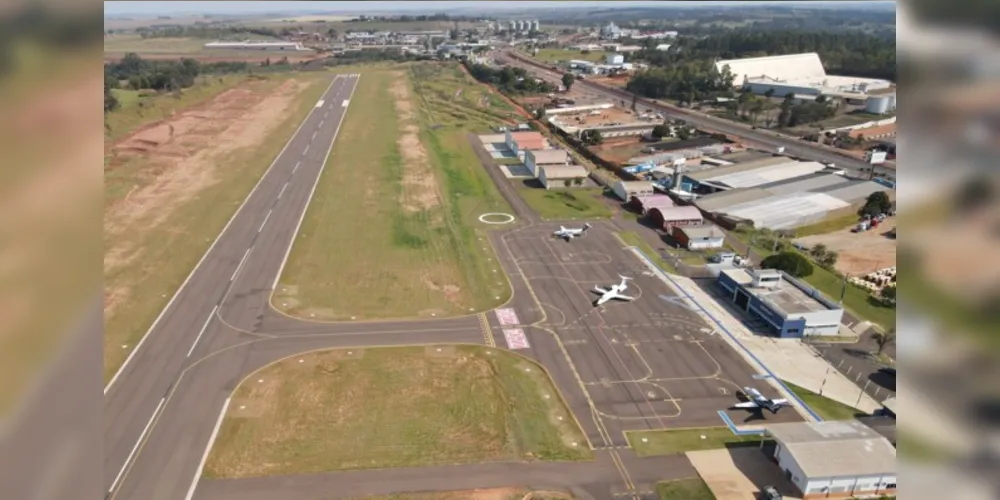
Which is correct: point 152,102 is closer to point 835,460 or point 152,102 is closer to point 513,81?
point 513,81

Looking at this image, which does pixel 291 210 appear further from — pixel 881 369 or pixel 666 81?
pixel 666 81

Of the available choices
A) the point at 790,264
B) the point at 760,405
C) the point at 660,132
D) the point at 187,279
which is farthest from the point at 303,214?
the point at 660,132

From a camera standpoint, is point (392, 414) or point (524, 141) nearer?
point (392, 414)

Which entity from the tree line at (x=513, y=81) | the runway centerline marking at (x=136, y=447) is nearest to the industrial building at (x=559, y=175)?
the runway centerline marking at (x=136, y=447)

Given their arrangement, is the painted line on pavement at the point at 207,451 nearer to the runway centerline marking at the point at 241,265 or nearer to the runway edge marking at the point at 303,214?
the runway edge marking at the point at 303,214

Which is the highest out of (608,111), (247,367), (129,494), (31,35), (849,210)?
(608,111)

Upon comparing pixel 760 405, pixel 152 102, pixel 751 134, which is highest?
pixel 152 102

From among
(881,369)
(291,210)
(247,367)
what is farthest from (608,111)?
(247,367)
